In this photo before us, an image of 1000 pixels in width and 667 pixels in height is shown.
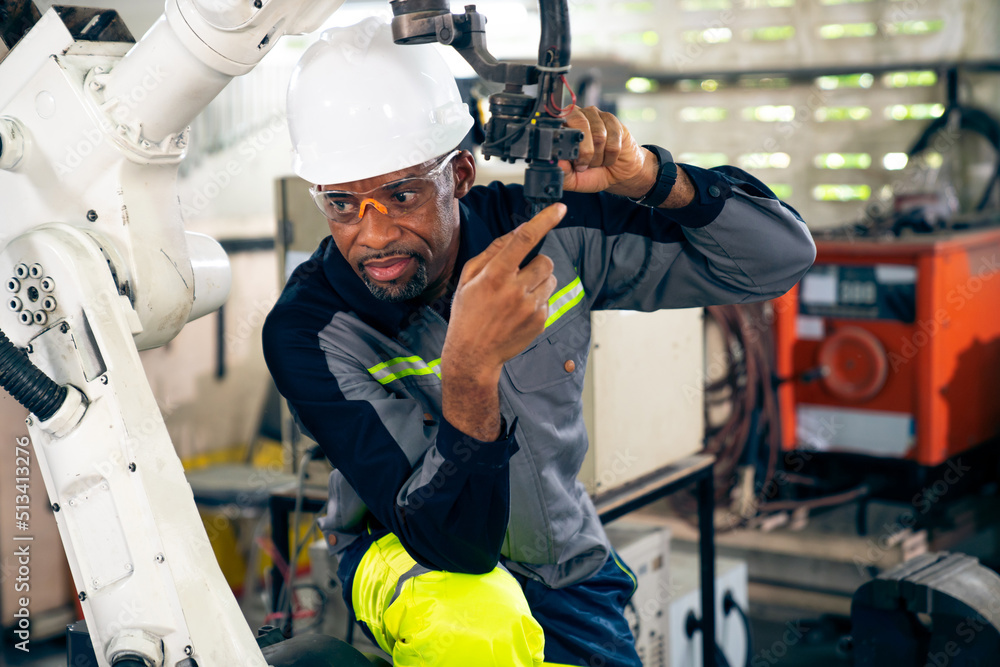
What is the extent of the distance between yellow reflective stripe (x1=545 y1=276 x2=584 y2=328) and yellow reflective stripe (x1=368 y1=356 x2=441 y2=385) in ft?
0.70

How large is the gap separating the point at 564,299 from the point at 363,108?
18.6 inches

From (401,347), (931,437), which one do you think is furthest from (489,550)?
(931,437)

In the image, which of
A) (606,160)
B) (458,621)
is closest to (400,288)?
(606,160)

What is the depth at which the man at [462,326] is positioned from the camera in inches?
52.9

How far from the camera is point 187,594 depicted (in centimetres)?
128

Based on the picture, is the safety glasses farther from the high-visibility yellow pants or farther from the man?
the high-visibility yellow pants

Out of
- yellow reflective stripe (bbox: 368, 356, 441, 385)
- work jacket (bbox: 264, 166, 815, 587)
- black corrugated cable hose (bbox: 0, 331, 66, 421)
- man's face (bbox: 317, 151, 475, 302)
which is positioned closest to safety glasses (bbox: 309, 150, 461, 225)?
man's face (bbox: 317, 151, 475, 302)

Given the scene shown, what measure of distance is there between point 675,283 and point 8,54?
111cm

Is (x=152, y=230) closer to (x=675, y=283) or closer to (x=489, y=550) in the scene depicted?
(x=489, y=550)

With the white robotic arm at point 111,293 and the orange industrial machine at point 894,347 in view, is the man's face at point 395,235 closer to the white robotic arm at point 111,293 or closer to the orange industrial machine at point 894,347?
the white robotic arm at point 111,293

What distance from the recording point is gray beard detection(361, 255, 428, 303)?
1557mm

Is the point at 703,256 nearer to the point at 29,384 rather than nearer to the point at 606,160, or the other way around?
the point at 606,160

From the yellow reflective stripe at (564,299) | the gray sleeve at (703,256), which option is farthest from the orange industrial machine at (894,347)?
the yellow reflective stripe at (564,299)

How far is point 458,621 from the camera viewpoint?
4.63 feet
